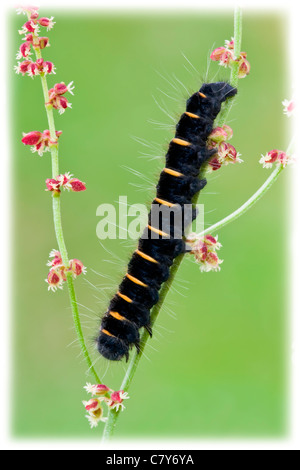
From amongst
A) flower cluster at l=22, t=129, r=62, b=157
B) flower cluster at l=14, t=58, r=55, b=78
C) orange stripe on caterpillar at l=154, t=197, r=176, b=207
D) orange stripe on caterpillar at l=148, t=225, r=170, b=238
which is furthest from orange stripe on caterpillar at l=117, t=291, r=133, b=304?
flower cluster at l=14, t=58, r=55, b=78

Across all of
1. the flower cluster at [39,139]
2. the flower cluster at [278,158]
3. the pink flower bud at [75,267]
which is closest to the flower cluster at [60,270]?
the pink flower bud at [75,267]

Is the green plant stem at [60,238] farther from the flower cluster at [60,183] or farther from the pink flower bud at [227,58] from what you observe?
the pink flower bud at [227,58]

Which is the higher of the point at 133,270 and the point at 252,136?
the point at 252,136

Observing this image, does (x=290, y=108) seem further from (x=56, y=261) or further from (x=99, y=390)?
(x=99, y=390)

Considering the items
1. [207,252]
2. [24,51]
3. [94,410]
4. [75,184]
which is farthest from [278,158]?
[94,410]

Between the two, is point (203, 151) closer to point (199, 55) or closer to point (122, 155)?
point (122, 155)

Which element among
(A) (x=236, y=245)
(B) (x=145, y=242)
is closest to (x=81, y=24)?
(A) (x=236, y=245)
